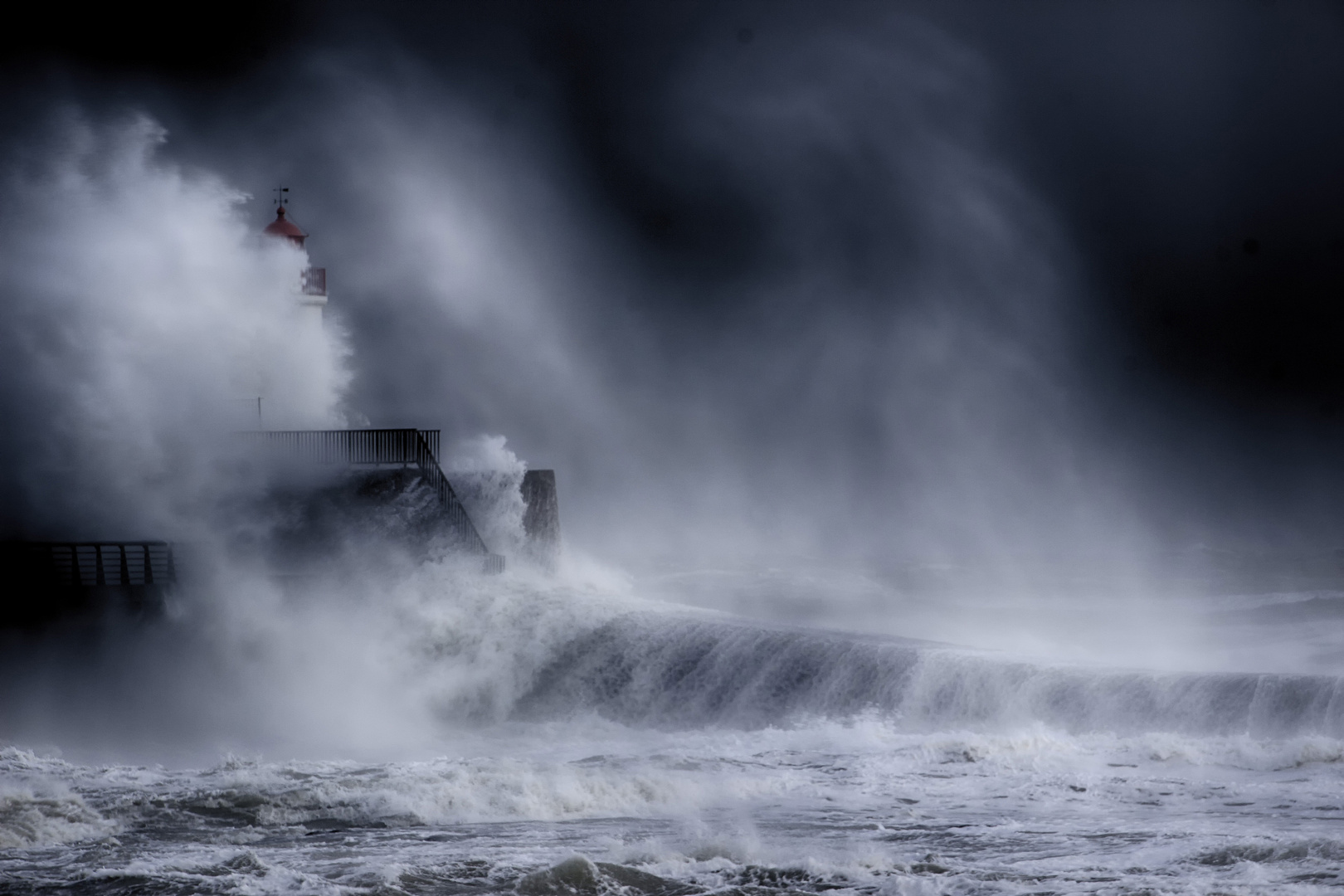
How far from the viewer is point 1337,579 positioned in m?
33.7

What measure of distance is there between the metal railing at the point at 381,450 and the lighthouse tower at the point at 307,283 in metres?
7.03

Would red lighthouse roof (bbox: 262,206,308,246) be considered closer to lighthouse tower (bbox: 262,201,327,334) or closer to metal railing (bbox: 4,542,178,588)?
lighthouse tower (bbox: 262,201,327,334)

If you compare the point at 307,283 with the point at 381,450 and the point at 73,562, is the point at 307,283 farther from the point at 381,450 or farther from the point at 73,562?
the point at 73,562

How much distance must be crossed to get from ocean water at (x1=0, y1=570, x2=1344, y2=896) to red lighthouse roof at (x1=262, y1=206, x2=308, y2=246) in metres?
11.8

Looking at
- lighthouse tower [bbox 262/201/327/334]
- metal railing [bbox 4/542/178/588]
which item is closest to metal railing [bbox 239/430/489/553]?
metal railing [bbox 4/542/178/588]

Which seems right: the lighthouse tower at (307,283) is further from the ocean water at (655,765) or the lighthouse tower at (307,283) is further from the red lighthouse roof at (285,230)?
the ocean water at (655,765)

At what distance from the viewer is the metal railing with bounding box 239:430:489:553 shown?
19.1 metres

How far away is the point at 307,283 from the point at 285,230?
1.31 meters

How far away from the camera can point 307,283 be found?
27422 mm

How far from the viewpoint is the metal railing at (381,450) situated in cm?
1908

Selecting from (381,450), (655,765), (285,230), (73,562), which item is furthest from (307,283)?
(655,765)

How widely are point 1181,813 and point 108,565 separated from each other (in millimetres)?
15884

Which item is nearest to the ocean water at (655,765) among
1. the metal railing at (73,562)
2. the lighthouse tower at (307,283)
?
the metal railing at (73,562)

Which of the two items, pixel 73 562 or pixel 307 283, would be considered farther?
pixel 307 283
